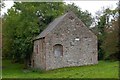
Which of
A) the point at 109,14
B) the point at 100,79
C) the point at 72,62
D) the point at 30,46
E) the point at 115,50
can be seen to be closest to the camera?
the point at 100,79

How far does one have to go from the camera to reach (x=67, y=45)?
3666cm

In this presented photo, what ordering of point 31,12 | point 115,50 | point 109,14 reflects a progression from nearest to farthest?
point 115,50 < point 31,12 < point 109,14

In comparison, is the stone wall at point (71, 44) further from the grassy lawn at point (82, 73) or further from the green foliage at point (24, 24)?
the green foliage at point (24, 24)

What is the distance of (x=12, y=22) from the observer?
47.4 m

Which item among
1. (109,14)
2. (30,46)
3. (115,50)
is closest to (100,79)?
(115,50)

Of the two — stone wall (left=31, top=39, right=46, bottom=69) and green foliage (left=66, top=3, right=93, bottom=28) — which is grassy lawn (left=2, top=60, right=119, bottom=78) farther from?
green foliage (left=66, top=3, right=93, bottom=28)

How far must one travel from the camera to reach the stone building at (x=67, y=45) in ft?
117

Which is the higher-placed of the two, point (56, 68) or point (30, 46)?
point (30, 46)

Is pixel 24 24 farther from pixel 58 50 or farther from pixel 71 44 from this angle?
pixel 71 44

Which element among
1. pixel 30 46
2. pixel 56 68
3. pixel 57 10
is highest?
pixel 57 10

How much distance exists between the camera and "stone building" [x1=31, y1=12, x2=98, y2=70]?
117 feet

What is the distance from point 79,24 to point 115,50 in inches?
225

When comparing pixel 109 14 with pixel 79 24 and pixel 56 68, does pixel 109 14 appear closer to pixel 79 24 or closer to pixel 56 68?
pixel 79 24

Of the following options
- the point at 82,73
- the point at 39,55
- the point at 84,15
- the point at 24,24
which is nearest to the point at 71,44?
the point at 39,55
